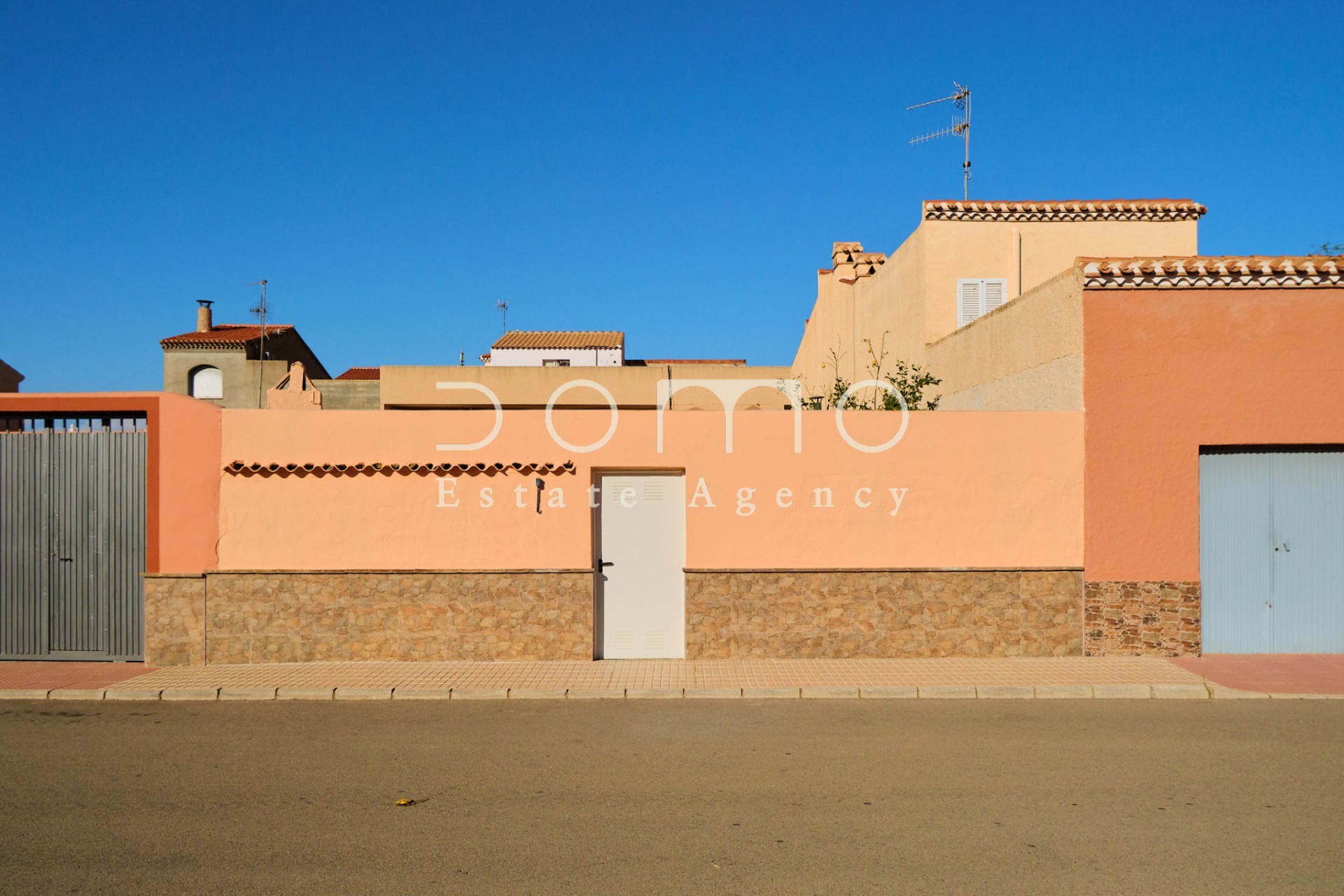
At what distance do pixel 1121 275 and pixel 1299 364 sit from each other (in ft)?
7.94

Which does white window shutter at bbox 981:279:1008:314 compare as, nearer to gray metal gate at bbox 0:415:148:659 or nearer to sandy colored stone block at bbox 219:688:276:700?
sandy colored stone block at bbox 219:688:276:700

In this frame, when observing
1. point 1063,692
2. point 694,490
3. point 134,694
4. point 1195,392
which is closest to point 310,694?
point 134,694

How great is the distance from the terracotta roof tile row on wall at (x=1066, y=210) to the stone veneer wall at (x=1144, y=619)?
886 centimetres

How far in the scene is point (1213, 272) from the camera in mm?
10547

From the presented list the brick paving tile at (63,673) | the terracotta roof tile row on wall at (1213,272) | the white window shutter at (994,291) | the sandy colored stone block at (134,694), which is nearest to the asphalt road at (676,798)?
the sandy colored stone block at (134,694)

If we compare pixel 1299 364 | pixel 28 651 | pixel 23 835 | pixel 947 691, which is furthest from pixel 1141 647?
pixel 28 651

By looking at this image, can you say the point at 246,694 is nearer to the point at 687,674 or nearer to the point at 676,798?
the point at 687,674

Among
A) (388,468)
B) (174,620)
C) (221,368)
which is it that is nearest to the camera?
(174,620)

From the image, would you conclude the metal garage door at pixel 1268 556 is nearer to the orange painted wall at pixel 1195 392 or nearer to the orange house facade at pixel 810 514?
the orange house facade at pixel 810 514

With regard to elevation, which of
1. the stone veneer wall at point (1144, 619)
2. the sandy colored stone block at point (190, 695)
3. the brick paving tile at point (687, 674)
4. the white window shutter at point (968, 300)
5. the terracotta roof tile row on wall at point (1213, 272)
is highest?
the white window shutter at point (968, 300)

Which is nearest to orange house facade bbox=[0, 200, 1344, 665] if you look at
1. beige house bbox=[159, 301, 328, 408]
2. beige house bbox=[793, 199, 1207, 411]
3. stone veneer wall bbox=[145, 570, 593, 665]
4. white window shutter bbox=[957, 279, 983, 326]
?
stone veneer wall bbox=[145, 570, 593, 665]

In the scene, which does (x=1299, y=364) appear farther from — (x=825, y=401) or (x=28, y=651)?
(x=28, y=651)

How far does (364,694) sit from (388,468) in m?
2.72

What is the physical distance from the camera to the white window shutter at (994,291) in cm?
1669
